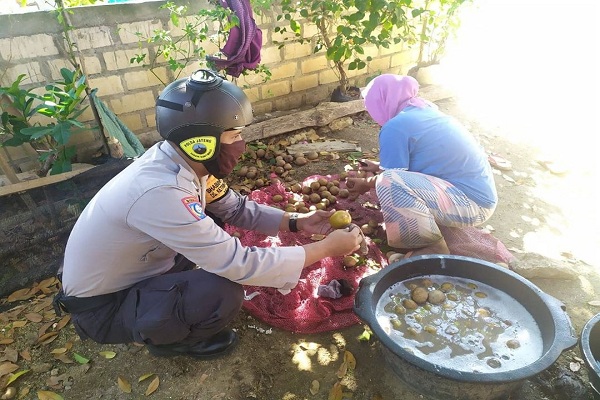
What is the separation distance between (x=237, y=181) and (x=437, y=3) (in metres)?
3.97

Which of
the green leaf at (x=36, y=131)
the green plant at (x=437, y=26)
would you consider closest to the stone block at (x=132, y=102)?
the green leaf at (x=36, y=131)

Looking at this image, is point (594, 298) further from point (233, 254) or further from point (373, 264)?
point (233, 254)

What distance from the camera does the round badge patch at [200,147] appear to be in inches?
80.8

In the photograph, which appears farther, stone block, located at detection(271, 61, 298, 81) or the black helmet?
stone block, located at detection(271, 61, 298, 81)

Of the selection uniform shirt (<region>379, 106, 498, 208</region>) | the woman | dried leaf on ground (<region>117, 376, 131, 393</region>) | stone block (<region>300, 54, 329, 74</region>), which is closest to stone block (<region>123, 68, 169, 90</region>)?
stone block (<region>300, 54, 329, 74</region>)

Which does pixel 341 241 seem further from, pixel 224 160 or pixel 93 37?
pixel 93 37

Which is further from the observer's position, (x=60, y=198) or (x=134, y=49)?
(x=134, y=49)

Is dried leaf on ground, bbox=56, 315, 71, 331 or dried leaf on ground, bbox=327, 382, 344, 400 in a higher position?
dried leaf on ground, bbox=56, 315, 71, 331

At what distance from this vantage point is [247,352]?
264 cm

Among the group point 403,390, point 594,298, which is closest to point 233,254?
point 403,390

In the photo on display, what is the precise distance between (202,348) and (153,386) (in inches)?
13.0

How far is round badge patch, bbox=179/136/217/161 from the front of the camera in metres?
2.05

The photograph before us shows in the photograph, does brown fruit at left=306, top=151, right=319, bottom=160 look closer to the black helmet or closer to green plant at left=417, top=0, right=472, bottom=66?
green plant at left=417, top=0, right=472, bottom=66

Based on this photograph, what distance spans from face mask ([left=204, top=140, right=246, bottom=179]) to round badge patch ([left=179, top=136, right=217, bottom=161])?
0.06m
